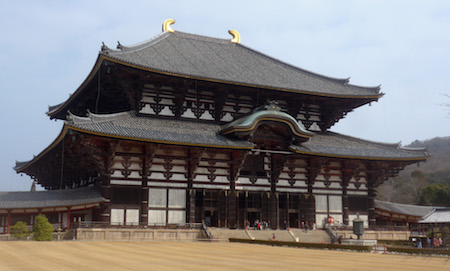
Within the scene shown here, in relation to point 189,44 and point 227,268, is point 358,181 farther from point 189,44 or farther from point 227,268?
point 227,268

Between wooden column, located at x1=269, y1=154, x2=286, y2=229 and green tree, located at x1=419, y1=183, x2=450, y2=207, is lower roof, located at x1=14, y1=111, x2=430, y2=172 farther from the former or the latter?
green tree, located at x1=419, y1=183, x2=450, y2=207

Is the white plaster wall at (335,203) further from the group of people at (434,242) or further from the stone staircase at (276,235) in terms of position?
the group of people at (434,242)

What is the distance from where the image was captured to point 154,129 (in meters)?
33.8

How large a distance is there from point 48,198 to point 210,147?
1140cm

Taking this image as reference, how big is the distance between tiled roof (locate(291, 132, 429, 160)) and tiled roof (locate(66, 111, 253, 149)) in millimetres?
6092

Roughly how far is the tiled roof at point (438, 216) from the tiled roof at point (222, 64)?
11707mm

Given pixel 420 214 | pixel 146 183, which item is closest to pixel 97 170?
pixel 146 183

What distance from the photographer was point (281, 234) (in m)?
34.9

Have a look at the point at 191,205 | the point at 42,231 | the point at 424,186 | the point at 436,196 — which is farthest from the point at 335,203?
the point at 424,186

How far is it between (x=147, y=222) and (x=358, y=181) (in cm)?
1868

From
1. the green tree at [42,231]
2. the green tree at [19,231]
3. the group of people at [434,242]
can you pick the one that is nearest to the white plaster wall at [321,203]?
the group of people at [434,242]

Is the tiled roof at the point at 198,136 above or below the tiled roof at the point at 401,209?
above

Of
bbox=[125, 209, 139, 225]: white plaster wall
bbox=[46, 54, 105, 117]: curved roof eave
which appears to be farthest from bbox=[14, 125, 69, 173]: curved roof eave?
bbox=[125, 209, 139, 225]: white plaster wall

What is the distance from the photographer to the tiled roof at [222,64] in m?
36.5
